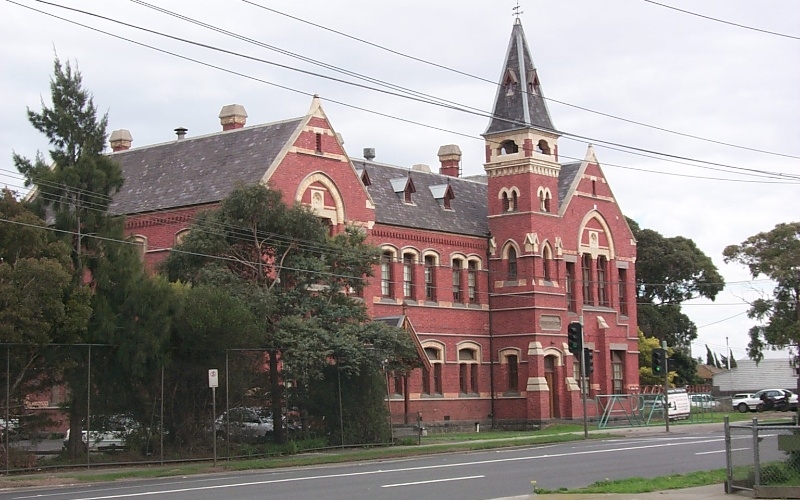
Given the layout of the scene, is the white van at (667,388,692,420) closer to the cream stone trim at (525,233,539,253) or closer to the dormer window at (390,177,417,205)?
the cream stone trim at (525,233,539,253)

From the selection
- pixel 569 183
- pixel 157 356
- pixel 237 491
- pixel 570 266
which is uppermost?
pixel 569 183

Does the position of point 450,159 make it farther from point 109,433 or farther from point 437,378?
point 109,433

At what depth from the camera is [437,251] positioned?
5431cm

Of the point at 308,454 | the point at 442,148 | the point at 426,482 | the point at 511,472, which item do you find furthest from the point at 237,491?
the point at 442,148

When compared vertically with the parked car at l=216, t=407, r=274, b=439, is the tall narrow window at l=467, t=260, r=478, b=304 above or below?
above

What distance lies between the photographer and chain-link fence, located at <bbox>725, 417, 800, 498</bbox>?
61.9 feet

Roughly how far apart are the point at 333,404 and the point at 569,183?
25524 millimetres

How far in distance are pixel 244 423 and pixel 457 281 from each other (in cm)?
2150

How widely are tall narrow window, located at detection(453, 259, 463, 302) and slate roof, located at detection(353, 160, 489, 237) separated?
4.88 feet

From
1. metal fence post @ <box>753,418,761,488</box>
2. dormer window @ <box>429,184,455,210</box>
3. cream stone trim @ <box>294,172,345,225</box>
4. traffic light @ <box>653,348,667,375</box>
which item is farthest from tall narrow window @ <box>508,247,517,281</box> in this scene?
metal fence post @ <box>753,418,761,488</box>

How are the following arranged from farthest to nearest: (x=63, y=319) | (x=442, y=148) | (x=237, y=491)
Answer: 1. (x=442, y=148)
2. (x=63, y=319)
3. (x=237, y=491)

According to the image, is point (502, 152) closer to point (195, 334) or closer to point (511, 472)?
point (195, 334)

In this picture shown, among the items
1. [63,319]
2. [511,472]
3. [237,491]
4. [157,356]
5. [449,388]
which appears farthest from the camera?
[449,388]

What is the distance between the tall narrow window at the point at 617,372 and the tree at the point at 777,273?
14.5m
